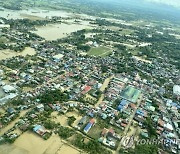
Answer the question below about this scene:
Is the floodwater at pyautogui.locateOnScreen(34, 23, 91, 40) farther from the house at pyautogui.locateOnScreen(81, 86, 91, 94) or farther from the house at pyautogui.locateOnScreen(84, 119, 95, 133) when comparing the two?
the house at pyautogui.locateOnScreen(84, 119, 95, 133)

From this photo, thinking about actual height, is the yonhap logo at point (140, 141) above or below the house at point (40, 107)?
below

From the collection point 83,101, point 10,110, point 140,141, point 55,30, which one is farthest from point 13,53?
point 140,141

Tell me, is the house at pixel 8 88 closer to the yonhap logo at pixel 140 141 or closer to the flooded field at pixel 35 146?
the flooded field at pixel 35 146

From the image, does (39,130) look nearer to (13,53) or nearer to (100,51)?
(13,53)

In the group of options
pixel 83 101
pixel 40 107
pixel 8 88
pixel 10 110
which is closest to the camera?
pixel 10 110

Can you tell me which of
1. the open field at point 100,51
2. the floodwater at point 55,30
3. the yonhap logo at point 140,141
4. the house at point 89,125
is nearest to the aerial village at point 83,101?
the house at point 89,125

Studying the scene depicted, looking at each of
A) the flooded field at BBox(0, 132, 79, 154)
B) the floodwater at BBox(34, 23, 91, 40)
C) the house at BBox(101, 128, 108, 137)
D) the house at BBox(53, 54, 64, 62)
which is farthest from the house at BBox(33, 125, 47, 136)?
the floodwater at BBox(34, 23, 91, 40)
